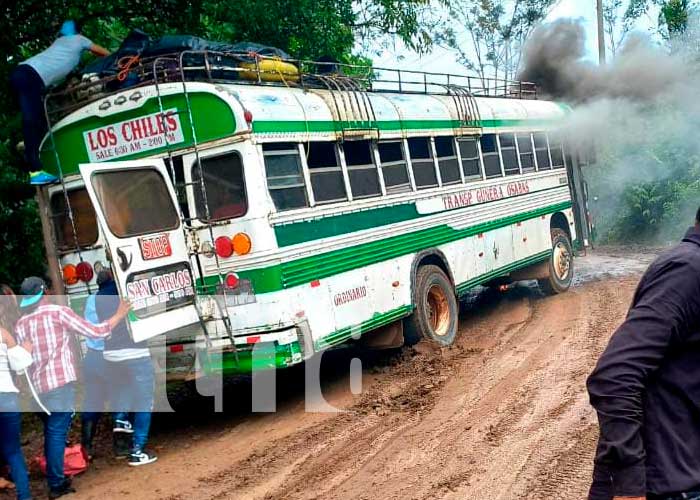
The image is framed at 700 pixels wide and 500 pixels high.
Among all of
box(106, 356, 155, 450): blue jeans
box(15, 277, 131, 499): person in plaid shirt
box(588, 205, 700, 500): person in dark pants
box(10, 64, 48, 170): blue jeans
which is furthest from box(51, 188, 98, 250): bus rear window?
box(588, 205, 700, 500): person in dark pants

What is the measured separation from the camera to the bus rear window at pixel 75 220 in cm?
739

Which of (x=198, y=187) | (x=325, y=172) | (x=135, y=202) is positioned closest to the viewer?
(x=135, y=202)

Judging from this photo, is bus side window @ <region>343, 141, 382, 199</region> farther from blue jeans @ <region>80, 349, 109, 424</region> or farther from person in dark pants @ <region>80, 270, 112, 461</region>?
blue jeans @ <region>80, 349, 109, 424</region>

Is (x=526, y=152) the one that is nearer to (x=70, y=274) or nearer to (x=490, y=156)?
(x=490, y=156)

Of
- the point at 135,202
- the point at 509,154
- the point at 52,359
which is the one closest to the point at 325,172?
the point at 135,202

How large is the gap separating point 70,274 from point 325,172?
2.66 metres

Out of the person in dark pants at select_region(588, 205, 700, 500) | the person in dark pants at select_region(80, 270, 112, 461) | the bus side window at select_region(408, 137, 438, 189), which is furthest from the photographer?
the bus side window at select_region(408, 137, 438, 189)

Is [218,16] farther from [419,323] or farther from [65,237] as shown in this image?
[419,323]

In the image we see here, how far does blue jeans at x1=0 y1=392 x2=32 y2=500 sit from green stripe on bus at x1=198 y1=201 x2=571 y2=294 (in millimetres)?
2013

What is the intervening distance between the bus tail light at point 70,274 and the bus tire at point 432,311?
3.65 metres

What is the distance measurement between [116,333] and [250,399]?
2.14 meters

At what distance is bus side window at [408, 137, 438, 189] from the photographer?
9.12 m

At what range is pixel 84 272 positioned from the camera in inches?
289

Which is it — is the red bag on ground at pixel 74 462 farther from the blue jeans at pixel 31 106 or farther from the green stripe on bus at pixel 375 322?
the blue jeans at pixel 31 106
